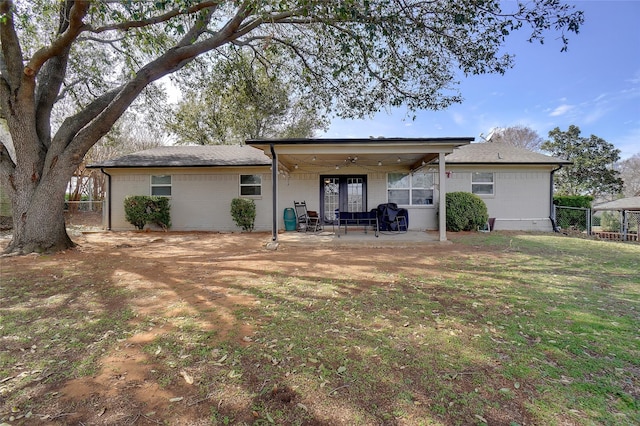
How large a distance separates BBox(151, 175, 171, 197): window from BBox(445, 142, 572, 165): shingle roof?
11460 millimetres

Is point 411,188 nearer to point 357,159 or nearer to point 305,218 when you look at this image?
point 357,159

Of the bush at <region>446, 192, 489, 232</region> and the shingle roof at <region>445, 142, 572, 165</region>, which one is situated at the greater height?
the shingle roof at <region>445, 142, 572, 165</region>

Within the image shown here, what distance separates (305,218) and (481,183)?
7.31 m

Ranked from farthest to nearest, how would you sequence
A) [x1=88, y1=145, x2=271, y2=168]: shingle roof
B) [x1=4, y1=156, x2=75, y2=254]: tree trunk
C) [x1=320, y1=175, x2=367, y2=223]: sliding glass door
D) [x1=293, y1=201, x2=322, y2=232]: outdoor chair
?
[x1=320, y1=175, x2=367, y2=223]: sliding glass door
[x1=88, y1=145, x2=271, y2=168]: shingle roof
[x1=293, y1=201, x2=322, y2=232]: outdoor chair
[x1=4, y1=156, x2=75, y2=254]: tree trunk

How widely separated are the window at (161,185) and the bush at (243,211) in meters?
3.05

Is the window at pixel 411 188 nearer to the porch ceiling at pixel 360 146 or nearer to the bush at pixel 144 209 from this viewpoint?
the porch ceiling at pixel 360 146

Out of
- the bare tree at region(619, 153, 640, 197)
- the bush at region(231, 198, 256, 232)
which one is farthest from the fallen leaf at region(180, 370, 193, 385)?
the bare tree at region(619, 153, 640, 197)

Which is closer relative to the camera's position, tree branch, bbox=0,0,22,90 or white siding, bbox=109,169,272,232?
tree branch, bbox=0,0,22,90

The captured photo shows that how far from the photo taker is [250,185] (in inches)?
478

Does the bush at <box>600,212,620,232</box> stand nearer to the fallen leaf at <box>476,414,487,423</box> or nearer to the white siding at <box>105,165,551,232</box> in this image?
the white siding at <box>105,165,551,232</box>

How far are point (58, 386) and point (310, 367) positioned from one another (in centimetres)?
176

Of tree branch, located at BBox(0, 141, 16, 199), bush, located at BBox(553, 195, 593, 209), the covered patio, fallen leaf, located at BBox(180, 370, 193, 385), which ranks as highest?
the covered patio

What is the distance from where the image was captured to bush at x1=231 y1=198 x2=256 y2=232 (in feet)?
37.5

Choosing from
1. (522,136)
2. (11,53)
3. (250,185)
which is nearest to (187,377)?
(11,53)
